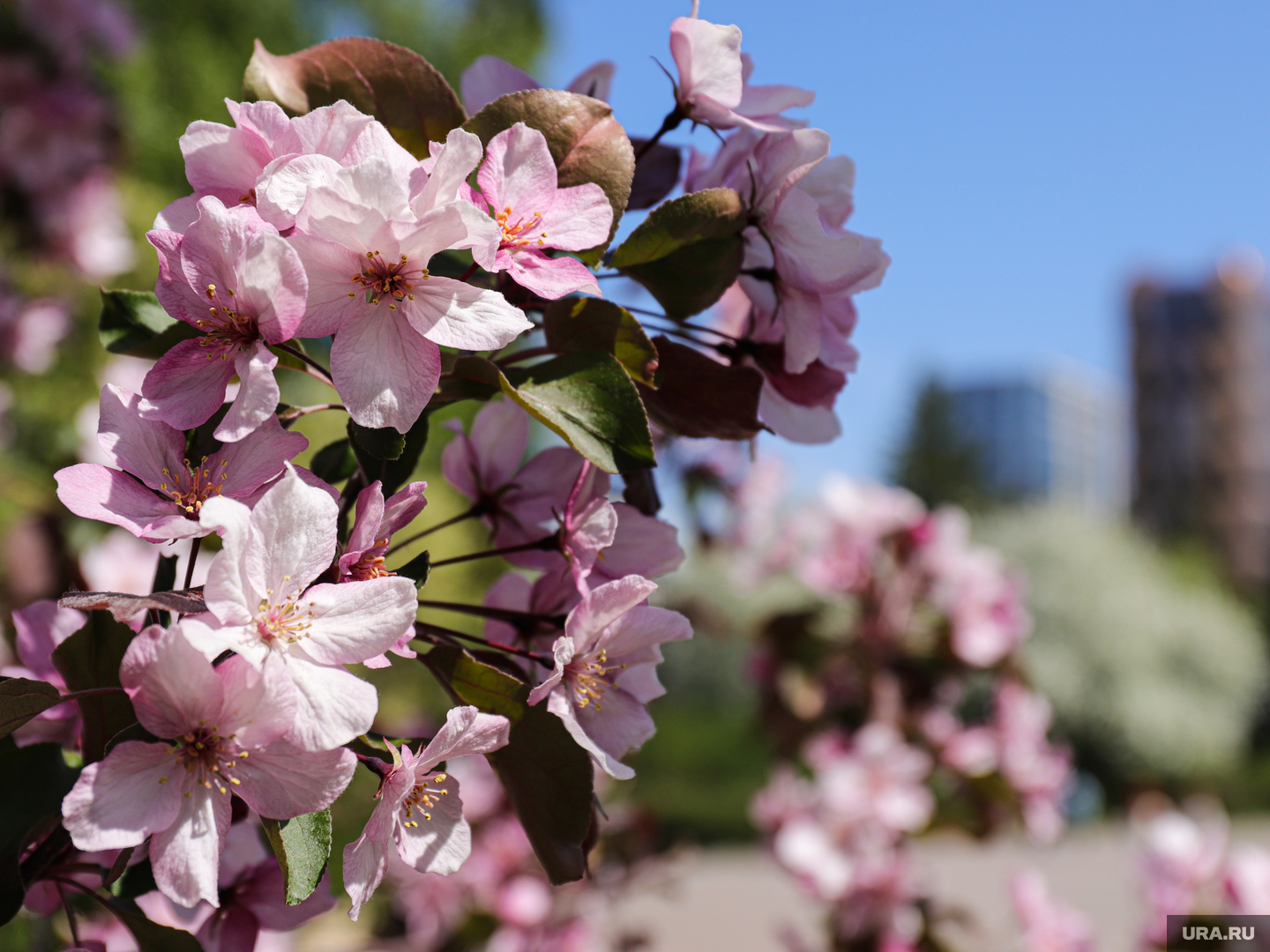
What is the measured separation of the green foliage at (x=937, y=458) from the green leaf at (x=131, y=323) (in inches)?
677

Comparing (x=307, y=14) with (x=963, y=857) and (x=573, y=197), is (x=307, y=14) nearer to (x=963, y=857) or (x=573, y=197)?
(x=963, y=857)

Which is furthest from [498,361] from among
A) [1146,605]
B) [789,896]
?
[1146,605]

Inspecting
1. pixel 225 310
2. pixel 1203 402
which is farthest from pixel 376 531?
pixel 1203 402

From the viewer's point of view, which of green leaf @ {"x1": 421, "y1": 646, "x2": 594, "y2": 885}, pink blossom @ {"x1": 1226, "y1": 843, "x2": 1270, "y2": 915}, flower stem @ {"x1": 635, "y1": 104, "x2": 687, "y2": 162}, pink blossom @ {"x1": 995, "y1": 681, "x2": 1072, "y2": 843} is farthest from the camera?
pink blossom @ {"x1": 995, "y1": 681, "x2": 1072, "y2": 843}

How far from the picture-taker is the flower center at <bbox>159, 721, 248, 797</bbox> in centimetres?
43

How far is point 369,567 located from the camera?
48cm

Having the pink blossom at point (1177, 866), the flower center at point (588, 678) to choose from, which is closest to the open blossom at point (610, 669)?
the flower center at point (588, 678)

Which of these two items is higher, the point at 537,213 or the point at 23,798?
the point at 537,213

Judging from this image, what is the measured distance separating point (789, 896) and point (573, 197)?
6377 mm

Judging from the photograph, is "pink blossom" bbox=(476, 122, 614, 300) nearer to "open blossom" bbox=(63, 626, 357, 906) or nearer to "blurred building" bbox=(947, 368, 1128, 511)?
"open blossom" bbox=(63, 626, 357, 906)

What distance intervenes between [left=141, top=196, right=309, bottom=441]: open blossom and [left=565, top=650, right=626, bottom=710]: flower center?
0.68 ft

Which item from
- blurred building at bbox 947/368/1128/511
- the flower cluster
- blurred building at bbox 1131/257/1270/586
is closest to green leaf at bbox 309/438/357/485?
the flower cluster

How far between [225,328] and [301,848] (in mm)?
248

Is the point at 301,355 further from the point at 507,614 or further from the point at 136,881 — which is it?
the point at 136,881
